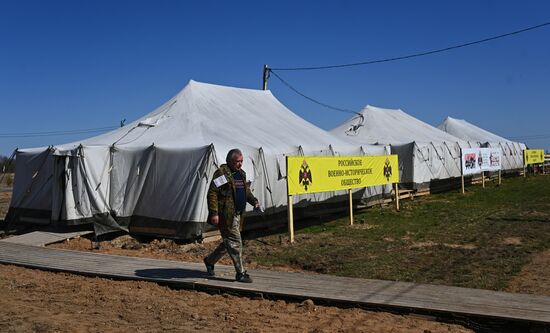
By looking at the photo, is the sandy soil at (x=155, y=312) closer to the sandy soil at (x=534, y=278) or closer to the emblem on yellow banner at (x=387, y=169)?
the sandy soil at (x=534, y=278)

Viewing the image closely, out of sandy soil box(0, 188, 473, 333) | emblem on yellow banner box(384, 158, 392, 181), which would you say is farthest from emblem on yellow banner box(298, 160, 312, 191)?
sandy soil box(0, 188, 473, 333)

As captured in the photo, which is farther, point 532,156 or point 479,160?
point 532,156

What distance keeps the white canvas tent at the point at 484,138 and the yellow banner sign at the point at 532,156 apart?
0.61 metres

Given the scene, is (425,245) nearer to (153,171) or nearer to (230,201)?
(230,201)

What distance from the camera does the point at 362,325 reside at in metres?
5.63

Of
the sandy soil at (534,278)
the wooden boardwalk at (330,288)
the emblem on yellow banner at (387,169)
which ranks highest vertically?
the emblem on yellow banner at (387,169)

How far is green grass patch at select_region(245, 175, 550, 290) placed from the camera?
332 inches

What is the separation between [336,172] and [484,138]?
24.1 m

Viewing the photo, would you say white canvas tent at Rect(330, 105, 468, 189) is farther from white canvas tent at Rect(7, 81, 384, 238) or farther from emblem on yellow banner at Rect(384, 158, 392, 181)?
white canvas tent at Rect(7, 81, 384, 238)

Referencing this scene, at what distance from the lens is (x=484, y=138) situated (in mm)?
34875

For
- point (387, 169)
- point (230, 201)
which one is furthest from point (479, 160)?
point (230, 201)

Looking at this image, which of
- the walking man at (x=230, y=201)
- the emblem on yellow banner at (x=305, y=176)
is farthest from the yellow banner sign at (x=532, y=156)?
the walking man at (x=230, y=201)

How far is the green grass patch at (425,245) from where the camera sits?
8.43 m

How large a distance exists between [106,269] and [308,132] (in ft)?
31.4
